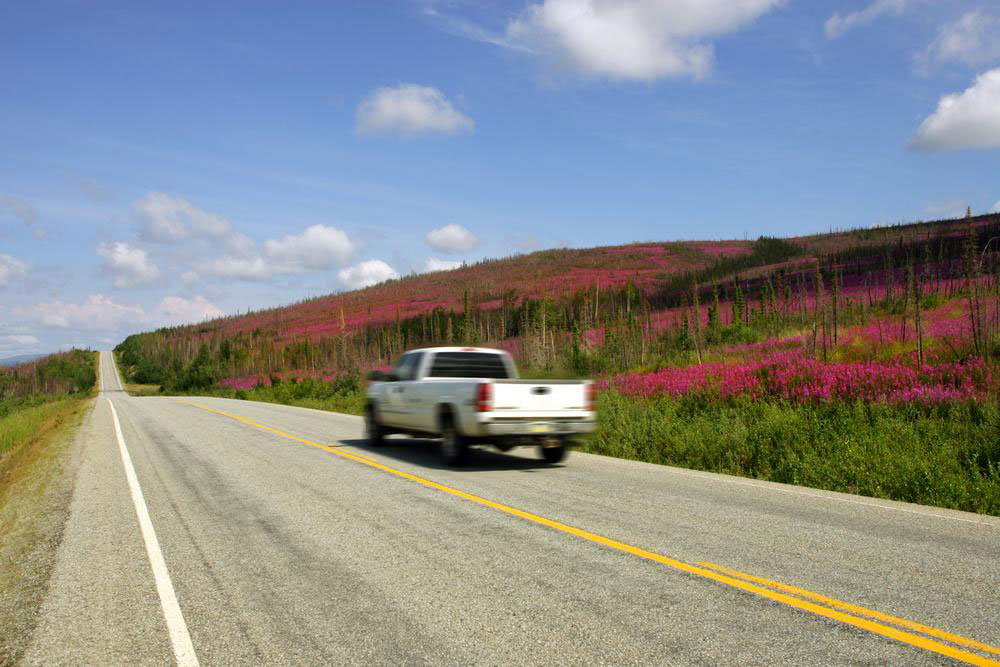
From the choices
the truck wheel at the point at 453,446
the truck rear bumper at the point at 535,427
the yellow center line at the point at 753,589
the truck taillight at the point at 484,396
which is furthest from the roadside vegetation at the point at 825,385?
the yellow center line at the point at 753,589

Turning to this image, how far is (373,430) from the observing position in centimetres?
1491

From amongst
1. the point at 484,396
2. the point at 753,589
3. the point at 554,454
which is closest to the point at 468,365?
the point at 554,454

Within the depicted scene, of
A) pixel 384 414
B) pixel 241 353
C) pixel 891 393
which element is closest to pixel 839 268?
pixel 891 393

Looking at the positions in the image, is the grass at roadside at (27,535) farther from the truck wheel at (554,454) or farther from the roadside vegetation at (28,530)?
the truck wheel at (554,454)

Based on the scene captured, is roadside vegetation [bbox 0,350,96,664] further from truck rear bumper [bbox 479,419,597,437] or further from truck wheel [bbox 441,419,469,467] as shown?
truck rear bumper [bbox 479,419,597,437]

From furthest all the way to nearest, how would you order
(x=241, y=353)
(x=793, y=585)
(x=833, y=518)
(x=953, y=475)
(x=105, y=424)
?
1. (x=241, y=353)
2. (x=105, y=424)
3. (x=953, y=475)
4. (x=833, y=518)
5. (x=793, y=585)

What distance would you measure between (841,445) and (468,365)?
21.3 ft

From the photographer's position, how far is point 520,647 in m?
4.10

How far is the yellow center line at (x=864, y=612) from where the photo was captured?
3.99 m

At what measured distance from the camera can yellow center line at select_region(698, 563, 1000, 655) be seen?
3990mm

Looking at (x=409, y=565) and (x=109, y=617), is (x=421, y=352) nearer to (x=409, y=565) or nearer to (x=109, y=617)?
(x=409, y=565)

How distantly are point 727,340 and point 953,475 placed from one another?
66.3ft

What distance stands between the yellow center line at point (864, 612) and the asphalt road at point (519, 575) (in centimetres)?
2

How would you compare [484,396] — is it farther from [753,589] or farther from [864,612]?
[864,612]
